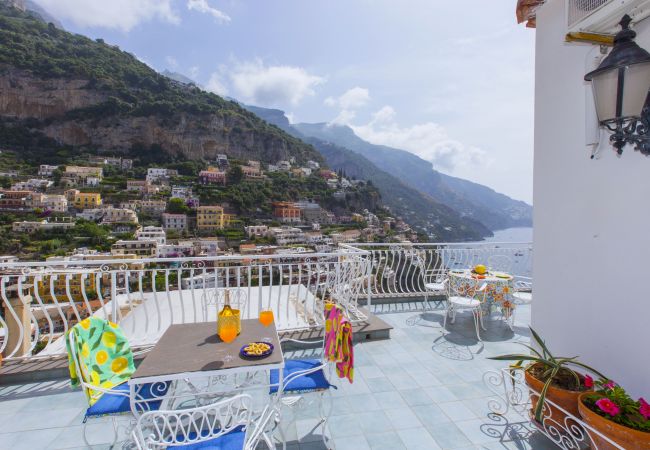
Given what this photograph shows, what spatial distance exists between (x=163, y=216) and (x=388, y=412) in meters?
30.9

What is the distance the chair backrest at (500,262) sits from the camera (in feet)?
18.0

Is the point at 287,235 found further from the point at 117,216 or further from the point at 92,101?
the point at 92,101

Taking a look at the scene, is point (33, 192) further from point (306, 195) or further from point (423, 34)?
point (423, 34)

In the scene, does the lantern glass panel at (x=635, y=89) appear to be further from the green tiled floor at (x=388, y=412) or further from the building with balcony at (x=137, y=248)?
the building with balcony at (x=137, y=248)

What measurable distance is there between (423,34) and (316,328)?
4.98 metres

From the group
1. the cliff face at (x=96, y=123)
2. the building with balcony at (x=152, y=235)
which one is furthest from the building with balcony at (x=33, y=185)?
the building with balcony at (x=152, y=235)

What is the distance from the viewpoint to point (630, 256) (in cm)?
173

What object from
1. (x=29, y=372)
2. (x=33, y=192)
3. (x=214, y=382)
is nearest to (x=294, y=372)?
(x=214, y=382)

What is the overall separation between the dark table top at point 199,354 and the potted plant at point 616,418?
1.64 meters

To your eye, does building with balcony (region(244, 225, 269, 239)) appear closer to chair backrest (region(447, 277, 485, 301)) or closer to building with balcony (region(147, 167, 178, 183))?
building with balcony (region(147, 167, 178, 183))

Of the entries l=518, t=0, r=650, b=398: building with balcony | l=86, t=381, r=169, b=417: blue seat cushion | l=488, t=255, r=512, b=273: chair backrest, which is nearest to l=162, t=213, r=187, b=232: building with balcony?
l=488, t=255, r=512, b=273: chair backrest

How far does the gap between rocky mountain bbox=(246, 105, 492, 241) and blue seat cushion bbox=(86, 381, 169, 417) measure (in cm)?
2661

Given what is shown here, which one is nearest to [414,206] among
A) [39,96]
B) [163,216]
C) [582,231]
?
[163,216]

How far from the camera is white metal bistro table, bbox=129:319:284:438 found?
5.22 ft
